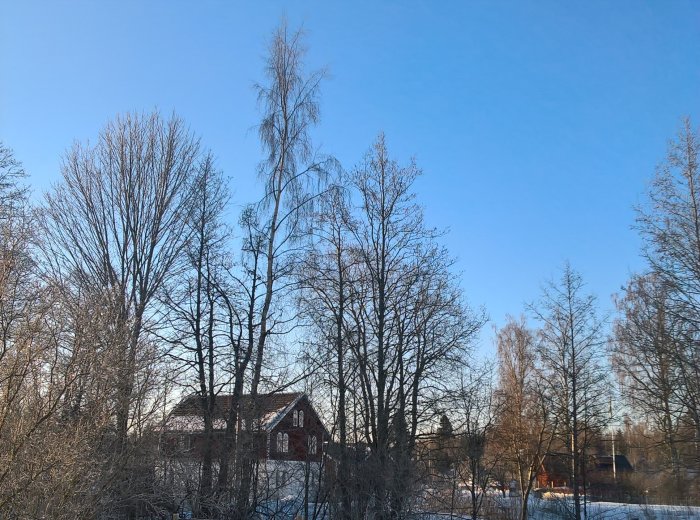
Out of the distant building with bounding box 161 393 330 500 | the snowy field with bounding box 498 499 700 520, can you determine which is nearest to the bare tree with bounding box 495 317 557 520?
the snowy field with bounding box 498 499 700 520

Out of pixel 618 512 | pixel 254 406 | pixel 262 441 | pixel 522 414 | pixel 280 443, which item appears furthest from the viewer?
pixel 522 414

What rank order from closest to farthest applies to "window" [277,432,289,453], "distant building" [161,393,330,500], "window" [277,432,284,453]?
"distant building" [161,393,330,500] → "window" [277,432,284,453] → "window" [277,432,289,453]

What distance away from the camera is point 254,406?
19.9 m

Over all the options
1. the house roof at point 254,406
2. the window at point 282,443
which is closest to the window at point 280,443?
the window at point 282,443

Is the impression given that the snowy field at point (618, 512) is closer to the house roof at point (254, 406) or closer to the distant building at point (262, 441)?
the distant building at point (262, 441)

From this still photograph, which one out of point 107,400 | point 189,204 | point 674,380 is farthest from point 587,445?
point 107,400

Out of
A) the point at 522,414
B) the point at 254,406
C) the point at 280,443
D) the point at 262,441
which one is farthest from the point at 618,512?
the point at 254,406

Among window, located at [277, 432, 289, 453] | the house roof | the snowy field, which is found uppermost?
the house roof

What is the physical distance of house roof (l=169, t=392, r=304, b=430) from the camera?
65.6ft

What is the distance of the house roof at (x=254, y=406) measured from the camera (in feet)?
65.6

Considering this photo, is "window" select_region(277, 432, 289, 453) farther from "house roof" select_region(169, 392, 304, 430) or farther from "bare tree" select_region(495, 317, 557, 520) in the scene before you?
"bare tree" select_region(495, 317, 557, 520)

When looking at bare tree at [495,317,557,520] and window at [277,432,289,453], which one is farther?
bare tree at [495,317,557,520]

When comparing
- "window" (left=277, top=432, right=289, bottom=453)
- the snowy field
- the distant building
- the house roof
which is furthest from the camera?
the snowy field

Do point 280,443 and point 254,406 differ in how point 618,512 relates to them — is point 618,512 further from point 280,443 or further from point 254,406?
point 254,406
